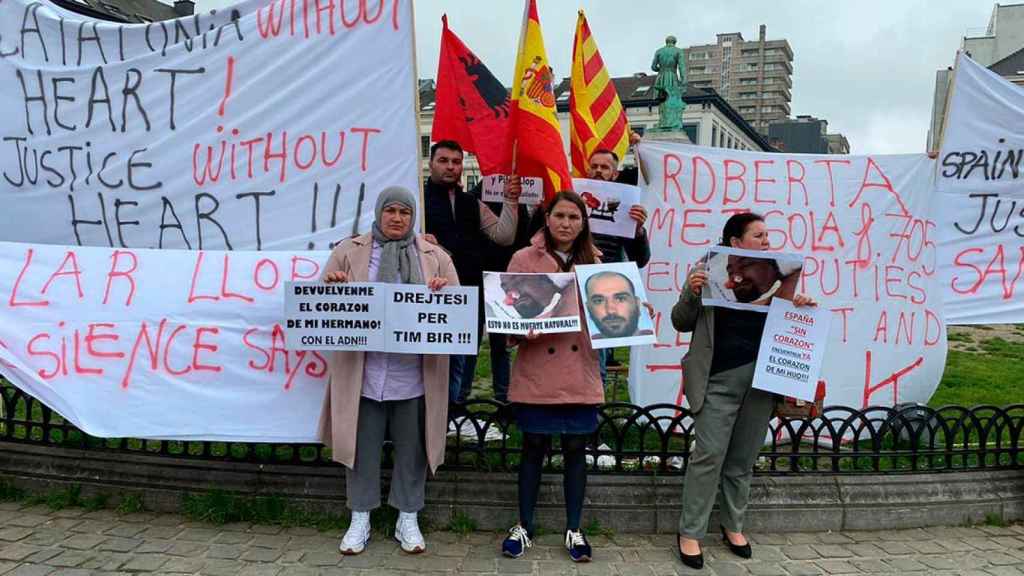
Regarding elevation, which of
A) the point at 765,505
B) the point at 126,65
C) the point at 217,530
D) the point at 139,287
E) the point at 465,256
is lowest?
the point at 217,530

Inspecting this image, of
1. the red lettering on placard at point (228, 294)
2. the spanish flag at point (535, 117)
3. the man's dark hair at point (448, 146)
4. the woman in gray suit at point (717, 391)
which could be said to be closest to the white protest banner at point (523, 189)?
the spanish flag at point (535, 117)

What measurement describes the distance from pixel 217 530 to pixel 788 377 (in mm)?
3368

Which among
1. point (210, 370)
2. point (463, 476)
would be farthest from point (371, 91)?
point (463, 476)

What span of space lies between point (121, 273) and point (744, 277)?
12.1ft

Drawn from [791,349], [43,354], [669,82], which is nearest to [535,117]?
[791,349]

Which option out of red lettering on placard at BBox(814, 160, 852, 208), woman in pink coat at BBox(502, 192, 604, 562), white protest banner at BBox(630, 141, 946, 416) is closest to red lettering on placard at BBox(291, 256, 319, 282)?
woman in pink coat at BBox(502, 192, 604, 562)

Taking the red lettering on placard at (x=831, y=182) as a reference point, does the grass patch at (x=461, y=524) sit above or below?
below

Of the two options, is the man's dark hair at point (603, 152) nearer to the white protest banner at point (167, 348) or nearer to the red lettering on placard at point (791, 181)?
the red lettering on placard at point (791, 181)

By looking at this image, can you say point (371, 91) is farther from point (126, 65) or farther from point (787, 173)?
point (787, 173)

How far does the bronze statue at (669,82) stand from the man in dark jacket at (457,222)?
51.2 feet

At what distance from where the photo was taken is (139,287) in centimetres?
414

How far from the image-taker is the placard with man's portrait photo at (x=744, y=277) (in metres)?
3.56

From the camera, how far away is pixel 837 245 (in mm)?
5109

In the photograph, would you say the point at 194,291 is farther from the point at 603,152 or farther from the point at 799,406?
the point at 799,406
